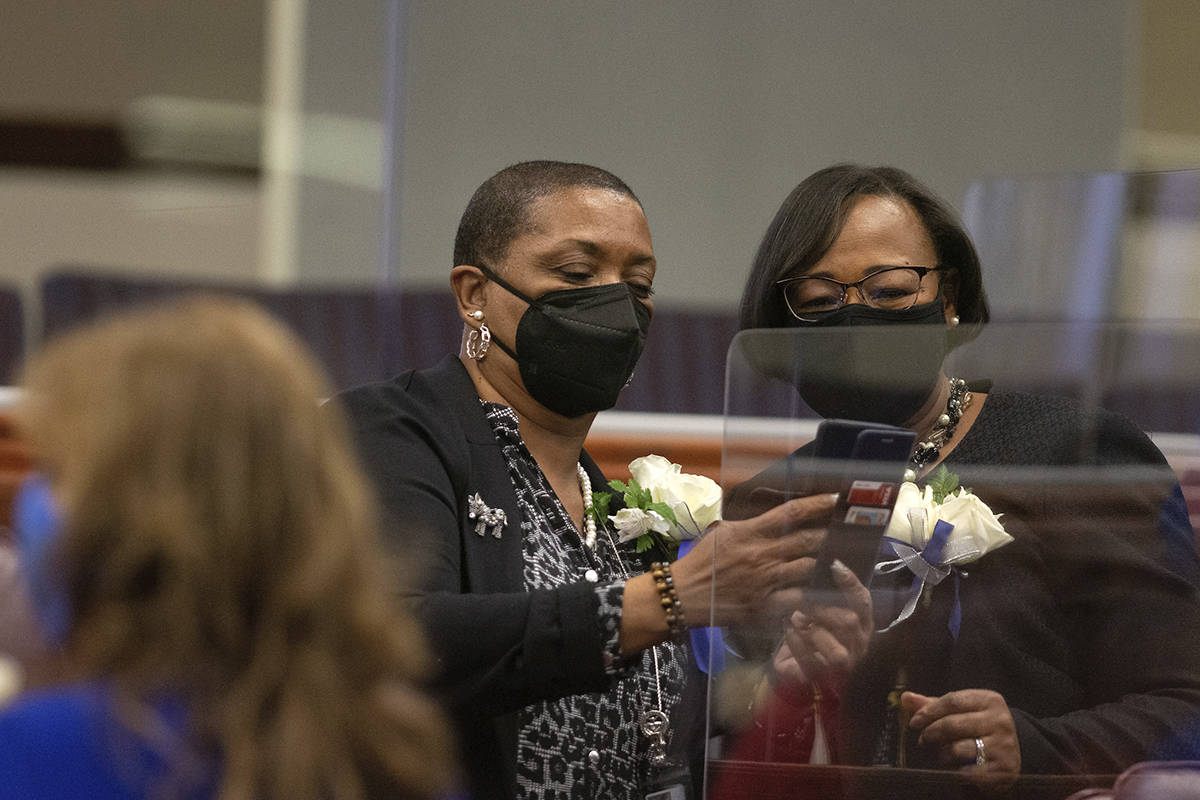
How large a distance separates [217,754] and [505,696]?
681 mm

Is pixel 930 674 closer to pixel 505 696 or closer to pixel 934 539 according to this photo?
pixel 934 539

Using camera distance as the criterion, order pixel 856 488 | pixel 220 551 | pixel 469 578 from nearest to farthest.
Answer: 1. pixel 220 551
2. pixel 856 488
3. pixel 469 578

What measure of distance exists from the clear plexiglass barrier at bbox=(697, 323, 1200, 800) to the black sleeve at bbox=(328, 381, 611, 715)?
6.4 inches

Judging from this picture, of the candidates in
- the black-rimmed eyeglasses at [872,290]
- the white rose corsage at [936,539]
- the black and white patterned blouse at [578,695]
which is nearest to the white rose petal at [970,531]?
the white rose corsage at [936,539]

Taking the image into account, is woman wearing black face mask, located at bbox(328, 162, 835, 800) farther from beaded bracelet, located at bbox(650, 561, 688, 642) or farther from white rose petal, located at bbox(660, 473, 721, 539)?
white rose petal, located at bbox(660, 473, 721, 539)

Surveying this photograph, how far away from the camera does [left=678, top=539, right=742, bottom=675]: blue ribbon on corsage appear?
1.47 metres

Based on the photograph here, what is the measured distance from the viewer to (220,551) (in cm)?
86

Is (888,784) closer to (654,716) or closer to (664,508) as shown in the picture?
(654,716)

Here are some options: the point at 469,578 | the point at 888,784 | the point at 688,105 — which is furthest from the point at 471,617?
the point at 688,105

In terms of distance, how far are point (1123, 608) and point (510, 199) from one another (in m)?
0.99

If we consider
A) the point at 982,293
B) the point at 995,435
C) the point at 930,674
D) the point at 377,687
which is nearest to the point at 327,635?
the point at 377,687

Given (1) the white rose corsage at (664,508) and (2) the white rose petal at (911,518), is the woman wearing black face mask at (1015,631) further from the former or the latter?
(1) the white rose corsage at (664,508)

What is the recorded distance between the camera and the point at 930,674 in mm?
1430

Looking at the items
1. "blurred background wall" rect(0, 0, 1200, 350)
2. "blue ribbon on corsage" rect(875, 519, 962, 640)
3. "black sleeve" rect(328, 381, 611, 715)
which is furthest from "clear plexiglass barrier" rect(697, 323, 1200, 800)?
"blurred background wall" rect(0, 0, 1200, 350)
